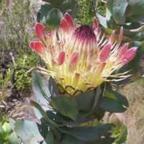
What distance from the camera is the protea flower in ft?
3.24

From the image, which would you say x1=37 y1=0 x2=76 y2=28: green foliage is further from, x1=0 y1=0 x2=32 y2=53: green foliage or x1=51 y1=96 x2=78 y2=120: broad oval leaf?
x1=0 y1=0 x2=32 y2=53: green foliage

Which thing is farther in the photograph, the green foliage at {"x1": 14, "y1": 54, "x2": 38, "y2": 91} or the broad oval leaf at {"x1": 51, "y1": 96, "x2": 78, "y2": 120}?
the green foliage at {"x1": 14, "y1": 54, "x2": 38, "y2": 91}

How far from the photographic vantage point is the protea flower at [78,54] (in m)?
0.99

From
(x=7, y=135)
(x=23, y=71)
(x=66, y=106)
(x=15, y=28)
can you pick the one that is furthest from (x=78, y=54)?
(x=15, y=28)

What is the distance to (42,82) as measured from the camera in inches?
44.6

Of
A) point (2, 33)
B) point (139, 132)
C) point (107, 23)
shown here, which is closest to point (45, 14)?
point (107, 23)

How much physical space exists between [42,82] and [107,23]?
220 mm

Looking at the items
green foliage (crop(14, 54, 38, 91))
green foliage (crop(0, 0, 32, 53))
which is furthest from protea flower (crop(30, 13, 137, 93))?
green foliage (crop(0, 0, 32, 53))

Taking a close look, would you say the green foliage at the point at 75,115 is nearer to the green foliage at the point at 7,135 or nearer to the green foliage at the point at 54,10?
the green foliage at the point at 54,10

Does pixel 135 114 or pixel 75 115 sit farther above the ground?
pixel 75 115

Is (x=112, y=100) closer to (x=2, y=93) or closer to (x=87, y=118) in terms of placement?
(x=87, y=118)

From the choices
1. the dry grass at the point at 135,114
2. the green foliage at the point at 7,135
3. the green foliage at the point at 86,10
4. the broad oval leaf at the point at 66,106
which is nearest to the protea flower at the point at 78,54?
the broad oval leaf at the point at 66,106

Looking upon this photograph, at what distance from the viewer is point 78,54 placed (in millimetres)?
978

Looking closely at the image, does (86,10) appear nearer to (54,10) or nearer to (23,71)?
(23,71)
